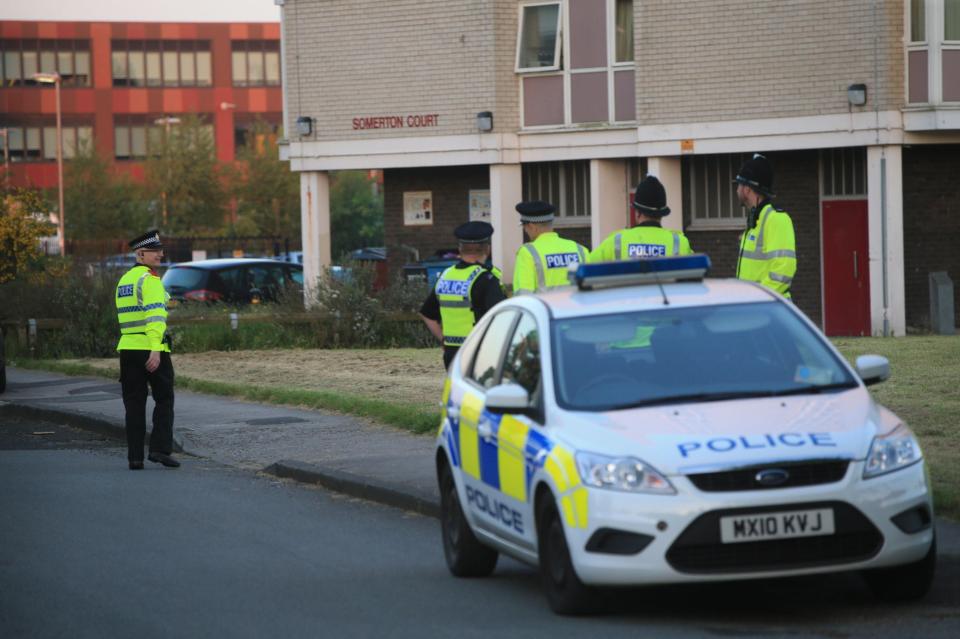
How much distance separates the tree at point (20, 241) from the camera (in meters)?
29.7

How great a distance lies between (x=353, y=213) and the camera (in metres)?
80.8

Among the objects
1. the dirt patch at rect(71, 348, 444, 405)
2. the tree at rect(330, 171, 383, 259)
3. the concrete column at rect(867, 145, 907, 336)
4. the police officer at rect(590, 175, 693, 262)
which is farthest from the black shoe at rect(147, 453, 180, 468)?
the tree at rect(330, 171, 383, 259)

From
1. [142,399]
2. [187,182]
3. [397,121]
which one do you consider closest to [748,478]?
[142,399]

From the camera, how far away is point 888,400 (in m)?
14.6

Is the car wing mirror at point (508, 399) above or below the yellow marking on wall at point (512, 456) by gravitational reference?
above

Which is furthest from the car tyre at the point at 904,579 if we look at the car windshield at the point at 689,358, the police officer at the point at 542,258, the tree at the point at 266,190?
the tree at the point at 266,190

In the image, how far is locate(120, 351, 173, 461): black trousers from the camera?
1422cm

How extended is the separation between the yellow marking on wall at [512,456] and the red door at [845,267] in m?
22.8

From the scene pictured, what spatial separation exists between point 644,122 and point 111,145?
2363 inches

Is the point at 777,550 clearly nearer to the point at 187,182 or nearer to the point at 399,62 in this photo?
the point at 399,62

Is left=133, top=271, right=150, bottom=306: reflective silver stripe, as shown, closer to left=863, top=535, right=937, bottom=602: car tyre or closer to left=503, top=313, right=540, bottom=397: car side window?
left=503, top=313, right=540, bottom=397: car side window

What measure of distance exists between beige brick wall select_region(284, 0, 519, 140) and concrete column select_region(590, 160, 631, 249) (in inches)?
78.5

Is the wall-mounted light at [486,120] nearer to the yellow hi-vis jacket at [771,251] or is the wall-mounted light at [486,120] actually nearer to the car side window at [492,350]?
the yellow hi-vis jacket at [771,251]

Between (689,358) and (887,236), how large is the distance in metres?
21.2
